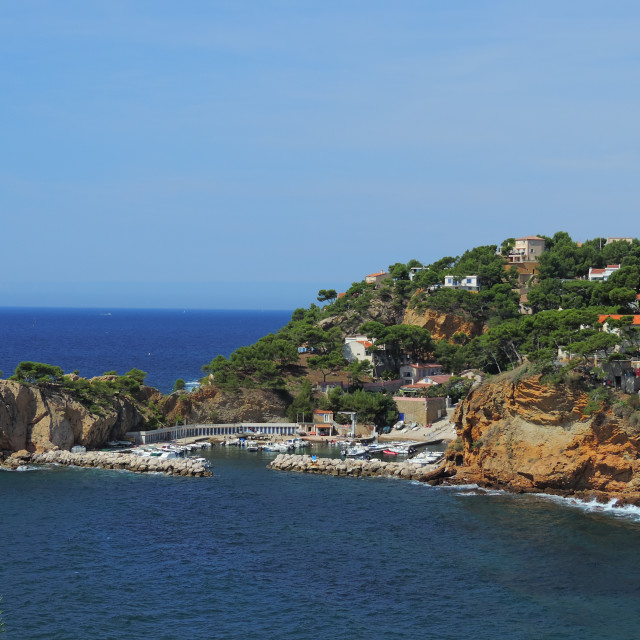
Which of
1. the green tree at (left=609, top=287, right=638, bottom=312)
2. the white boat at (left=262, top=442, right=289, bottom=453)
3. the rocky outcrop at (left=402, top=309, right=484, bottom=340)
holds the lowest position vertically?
the white boat at (left=262, top=442, right=289, bottom=453)

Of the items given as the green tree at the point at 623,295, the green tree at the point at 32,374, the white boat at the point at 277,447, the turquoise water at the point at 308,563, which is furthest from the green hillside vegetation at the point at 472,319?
the green tree at the point at 32,374

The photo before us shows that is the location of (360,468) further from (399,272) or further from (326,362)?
(399,272)

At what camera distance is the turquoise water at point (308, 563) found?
34.9 m

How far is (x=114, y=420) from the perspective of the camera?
75625 millimetres

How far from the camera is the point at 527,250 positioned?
131375mm

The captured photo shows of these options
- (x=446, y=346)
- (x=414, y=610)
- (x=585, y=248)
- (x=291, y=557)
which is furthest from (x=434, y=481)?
(x=585, y=248)

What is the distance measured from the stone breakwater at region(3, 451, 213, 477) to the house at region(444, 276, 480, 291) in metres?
59.2

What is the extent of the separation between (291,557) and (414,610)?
9.10 meters

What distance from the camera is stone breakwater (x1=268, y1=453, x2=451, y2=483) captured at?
63.8 metres

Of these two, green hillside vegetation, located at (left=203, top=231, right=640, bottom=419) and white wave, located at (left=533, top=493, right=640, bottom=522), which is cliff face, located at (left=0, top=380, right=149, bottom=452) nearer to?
green hillside vegetation, located at (left=203, top=231, right=640, bottom=419)

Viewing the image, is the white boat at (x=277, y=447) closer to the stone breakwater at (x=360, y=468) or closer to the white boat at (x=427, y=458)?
the stone breakwater at (x=360, y=468)

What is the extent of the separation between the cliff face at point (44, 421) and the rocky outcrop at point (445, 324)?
152 ft

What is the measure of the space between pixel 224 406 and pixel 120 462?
804 inches

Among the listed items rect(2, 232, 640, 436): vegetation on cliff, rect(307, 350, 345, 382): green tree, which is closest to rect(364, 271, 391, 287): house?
rect(2, 232, 640, 436): vegetation on cliff
